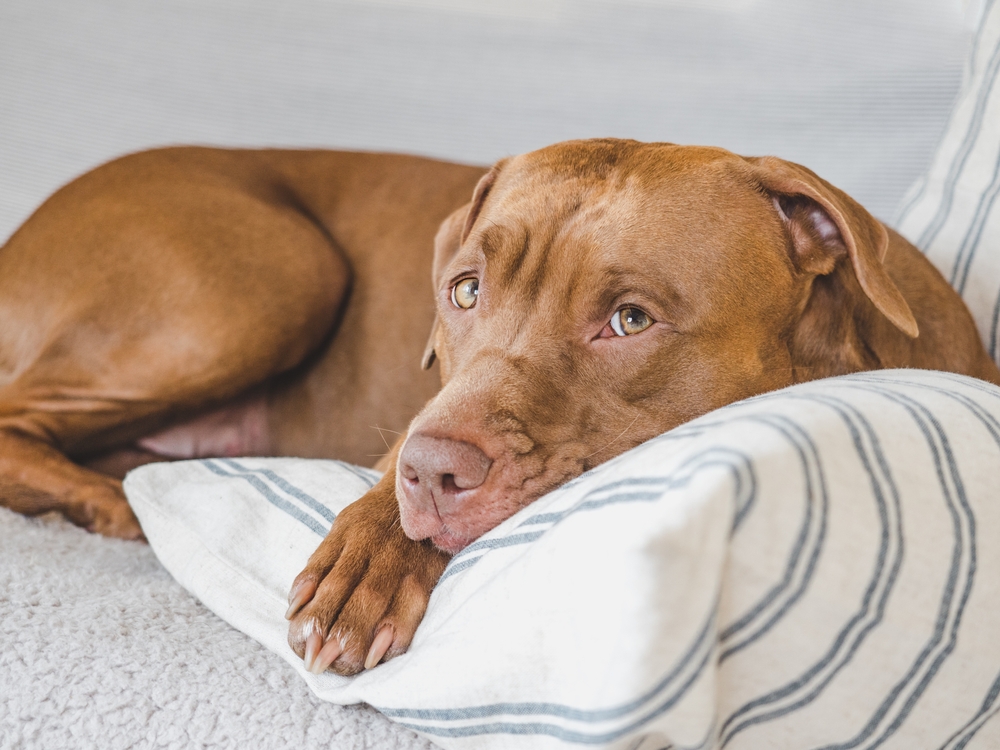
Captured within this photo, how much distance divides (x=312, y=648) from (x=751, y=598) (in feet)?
2.39

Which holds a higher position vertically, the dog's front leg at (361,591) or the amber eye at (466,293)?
the amber eye at (466,293)

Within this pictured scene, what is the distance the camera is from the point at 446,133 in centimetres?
383

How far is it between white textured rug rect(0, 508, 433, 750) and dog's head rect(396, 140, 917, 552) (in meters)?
0.34

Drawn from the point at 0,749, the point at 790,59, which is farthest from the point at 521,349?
the point at 790,59

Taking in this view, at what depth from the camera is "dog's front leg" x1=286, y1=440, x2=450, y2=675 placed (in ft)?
4.62

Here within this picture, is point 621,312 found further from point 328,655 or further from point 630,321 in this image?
point 328,655

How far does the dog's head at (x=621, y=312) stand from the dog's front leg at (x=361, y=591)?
0.06 m

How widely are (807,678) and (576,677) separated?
0.91ft

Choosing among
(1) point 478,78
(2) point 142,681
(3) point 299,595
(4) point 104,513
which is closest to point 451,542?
(3) point 299,595

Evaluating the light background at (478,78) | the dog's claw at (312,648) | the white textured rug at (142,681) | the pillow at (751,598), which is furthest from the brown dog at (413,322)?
the light background at (478,78)

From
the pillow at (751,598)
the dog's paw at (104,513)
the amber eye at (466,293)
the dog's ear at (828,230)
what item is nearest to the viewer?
the pillow at (751,598)

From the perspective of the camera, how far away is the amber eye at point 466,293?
1984mm

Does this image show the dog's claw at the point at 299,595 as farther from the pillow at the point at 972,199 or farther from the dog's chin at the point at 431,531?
the pillow at the point at 972,199

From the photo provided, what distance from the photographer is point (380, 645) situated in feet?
4.62
